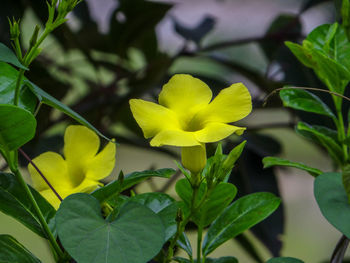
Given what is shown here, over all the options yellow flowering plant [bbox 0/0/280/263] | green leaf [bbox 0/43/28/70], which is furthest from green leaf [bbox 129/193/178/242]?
green leaf [bbox 0/43/28/70]

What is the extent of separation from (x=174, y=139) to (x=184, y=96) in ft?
0.15

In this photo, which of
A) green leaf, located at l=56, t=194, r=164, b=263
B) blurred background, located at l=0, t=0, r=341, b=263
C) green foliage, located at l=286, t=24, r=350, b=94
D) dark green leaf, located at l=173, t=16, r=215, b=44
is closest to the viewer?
green leaf, located at l=56, t=194, r=164, b=263

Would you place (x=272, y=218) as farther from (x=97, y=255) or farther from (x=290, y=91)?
(x=97, y=255)

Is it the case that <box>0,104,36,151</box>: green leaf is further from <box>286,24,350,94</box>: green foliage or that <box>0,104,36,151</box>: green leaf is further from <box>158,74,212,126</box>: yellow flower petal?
<box>286,24,350,94</box>: green foliage

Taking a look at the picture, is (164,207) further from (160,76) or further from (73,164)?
(160,76)

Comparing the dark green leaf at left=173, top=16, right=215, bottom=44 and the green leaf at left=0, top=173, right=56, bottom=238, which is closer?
the green leaf at left=0, top=173, right=56, bottom=238

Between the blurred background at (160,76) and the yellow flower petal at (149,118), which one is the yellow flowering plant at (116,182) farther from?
the blurred background at (160,76)

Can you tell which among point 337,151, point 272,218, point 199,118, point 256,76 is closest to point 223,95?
point 199,118

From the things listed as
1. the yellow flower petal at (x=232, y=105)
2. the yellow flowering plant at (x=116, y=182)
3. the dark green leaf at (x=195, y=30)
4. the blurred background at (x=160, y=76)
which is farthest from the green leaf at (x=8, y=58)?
the dark green leaf at (x=195, y=30)

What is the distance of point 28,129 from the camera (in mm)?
252

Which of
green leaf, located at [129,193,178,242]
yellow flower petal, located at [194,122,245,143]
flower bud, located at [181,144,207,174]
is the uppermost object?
yellow flower petal, located at [194,122,245,143]

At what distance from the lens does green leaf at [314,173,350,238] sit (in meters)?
0.28

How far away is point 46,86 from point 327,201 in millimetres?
515

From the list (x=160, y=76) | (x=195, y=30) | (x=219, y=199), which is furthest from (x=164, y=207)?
(x=195, y=30)
